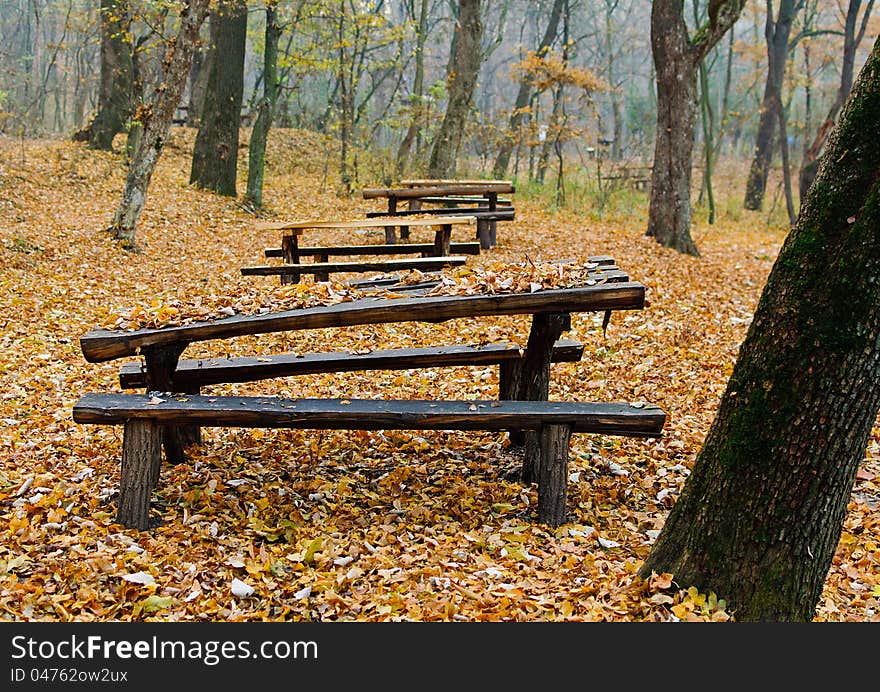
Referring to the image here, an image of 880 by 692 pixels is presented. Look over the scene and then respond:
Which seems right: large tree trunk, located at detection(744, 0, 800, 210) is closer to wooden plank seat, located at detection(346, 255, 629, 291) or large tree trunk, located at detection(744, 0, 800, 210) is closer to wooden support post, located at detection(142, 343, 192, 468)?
wooden plank seat, located at detection(346, 255, 629, 291)

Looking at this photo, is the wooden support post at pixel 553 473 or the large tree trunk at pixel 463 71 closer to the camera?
the wooden support post at pixel 553 473

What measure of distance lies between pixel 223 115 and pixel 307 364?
40.5 feet

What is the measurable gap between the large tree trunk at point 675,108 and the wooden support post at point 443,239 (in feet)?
15.3

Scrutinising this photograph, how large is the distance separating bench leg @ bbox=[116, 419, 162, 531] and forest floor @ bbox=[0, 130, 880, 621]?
10 cm

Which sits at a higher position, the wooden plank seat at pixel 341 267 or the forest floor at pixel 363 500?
the wooden plank seat at pixel 341 267

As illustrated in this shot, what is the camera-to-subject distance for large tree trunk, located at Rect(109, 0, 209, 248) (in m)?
10.7

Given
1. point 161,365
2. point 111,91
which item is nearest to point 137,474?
point 161,365

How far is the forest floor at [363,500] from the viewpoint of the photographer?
→ 3.32 meters

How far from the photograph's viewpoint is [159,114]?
10.8 metres

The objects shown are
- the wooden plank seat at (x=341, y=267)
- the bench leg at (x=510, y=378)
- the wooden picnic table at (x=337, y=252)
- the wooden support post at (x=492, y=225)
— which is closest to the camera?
the bench leg at (x=510, y=378)

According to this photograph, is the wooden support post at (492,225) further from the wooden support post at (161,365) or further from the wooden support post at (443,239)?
the wooden support post at (161,365)

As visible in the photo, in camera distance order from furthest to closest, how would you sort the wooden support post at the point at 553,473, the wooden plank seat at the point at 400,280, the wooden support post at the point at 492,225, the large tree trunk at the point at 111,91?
the large tree trunk at the point at 111,91 → the wooden support post at the point at 492,225 → the wooden plank seat at the point at 400,280 → the wooden support post at the point at 553,473

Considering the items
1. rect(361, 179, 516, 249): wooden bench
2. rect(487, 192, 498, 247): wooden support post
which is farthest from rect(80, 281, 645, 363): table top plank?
rect(487, 192, 498, 247): wooden support post

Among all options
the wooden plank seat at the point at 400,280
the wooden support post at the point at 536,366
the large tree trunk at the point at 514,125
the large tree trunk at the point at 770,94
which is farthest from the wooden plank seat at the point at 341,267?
the large tree trunk at the point at 770,94
